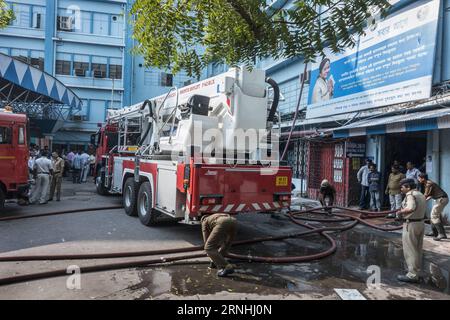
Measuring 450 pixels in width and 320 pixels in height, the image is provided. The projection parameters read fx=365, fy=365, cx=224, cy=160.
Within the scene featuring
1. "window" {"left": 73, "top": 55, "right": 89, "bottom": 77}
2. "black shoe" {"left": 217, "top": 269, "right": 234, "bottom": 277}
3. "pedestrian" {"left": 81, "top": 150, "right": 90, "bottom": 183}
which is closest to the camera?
"black shoe" {"left": 217, "top": 269, "right": 234, "bottom": 277}

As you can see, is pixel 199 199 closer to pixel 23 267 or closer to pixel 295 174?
pixel 23 267

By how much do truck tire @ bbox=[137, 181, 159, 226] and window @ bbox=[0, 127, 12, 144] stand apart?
12.0 ft

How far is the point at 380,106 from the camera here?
11422 millimetres

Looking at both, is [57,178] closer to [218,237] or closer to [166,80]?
[218,237]

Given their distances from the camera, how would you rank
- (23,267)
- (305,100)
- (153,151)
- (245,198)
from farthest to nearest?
1. (305,100)
2. (153,151)
3. (245,198)
4. (23,267)

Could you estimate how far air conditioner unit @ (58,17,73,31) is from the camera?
29453mm

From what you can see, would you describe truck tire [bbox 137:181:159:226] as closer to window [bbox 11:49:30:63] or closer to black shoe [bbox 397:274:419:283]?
black shoe [bbox 397:274:419:283]

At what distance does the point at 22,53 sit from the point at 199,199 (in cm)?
2859

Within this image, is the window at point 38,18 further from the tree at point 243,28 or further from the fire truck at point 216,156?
the tree at point 243,28

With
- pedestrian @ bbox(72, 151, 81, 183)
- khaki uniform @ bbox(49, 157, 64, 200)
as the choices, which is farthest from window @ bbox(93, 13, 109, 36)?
khaki uniform @ bbox(49, 157, 64, 200)

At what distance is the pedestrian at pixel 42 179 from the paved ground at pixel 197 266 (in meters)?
1.83

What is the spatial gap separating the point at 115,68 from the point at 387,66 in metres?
24.4
